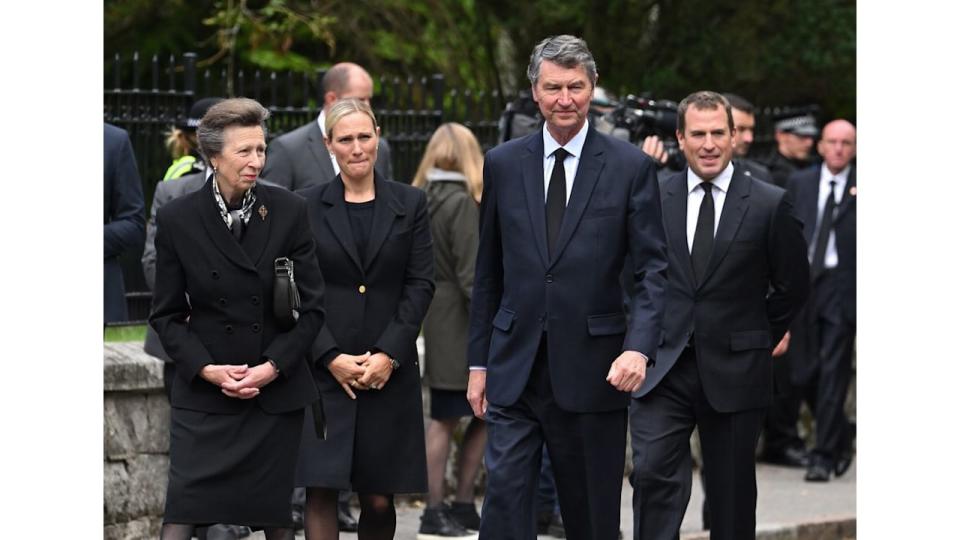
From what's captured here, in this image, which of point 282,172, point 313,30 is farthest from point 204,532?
point 313,30

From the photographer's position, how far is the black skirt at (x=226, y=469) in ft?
24.2

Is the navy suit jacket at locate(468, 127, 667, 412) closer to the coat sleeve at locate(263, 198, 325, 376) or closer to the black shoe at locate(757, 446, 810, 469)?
the coat sleeve at locate(263, 198, 325, 376)

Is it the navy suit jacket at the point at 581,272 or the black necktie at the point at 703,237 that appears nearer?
the navy suit jacket at the point at 581,272

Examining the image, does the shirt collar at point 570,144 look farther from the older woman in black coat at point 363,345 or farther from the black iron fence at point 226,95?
the black iron fence at point 226,95

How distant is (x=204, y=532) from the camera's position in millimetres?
8609

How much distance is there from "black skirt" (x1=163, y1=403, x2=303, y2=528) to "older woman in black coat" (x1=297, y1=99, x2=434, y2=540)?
870mm

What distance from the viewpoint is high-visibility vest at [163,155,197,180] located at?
9695 mm

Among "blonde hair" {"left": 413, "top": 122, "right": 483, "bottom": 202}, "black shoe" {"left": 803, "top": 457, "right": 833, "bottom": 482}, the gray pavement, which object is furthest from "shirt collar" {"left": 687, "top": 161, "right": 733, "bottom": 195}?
"black shoe" {"left": 803, "top": 457, "right": 833, "bottom": 482}

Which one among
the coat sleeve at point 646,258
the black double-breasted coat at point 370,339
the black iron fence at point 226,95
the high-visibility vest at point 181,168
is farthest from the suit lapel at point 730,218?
the black iron fence at point 226,95

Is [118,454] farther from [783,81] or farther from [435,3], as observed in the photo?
[783,81]

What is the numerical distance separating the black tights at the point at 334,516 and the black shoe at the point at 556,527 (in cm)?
218

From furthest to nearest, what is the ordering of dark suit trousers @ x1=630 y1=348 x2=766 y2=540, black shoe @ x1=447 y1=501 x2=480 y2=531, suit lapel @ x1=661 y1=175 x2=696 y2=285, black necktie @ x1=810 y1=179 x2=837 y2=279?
black necktie @ x1=810 y1=179 x2=837 y2=279 < black shoe @ x1=447 y1=501 x2=480 y2=531 < suit lapel @ x1=661 y1=175 x2=696 y2=285 < dark suit trousers @ x1=630 y1=348 x2=766 y2=540
